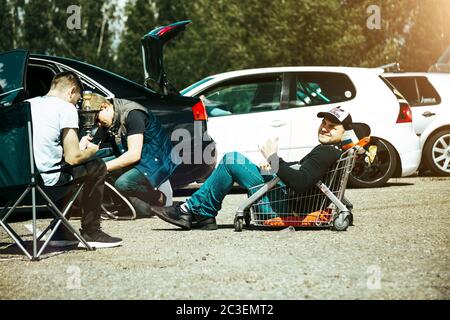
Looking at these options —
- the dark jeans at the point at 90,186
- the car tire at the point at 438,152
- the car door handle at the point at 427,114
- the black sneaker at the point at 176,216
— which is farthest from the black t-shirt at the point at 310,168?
the car door handle at the point at 427,114

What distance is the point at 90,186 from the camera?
7078 mm

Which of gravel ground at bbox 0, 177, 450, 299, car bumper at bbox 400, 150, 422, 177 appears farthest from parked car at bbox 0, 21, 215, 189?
car bumper at bbox 400, 150, 422, 177

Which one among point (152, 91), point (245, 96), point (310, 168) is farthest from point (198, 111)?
point (310, 168)

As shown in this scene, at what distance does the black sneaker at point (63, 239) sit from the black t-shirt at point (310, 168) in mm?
1756

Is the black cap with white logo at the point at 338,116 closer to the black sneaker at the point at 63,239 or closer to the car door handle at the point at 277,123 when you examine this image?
the black sneaker at the point at 63,239

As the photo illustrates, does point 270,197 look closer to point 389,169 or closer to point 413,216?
point 413,216

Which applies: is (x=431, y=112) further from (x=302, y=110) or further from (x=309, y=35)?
(x=309, y=35)

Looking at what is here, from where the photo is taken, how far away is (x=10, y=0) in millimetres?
58656

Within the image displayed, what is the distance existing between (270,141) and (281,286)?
2.16m

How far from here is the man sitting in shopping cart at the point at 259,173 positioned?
24.4 feet

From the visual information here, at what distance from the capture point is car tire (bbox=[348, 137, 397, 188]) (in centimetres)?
1234

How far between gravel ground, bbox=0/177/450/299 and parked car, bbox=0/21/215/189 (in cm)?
143

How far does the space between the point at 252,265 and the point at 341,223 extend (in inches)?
71.6

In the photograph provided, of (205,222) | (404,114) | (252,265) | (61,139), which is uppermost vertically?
(61,139)
